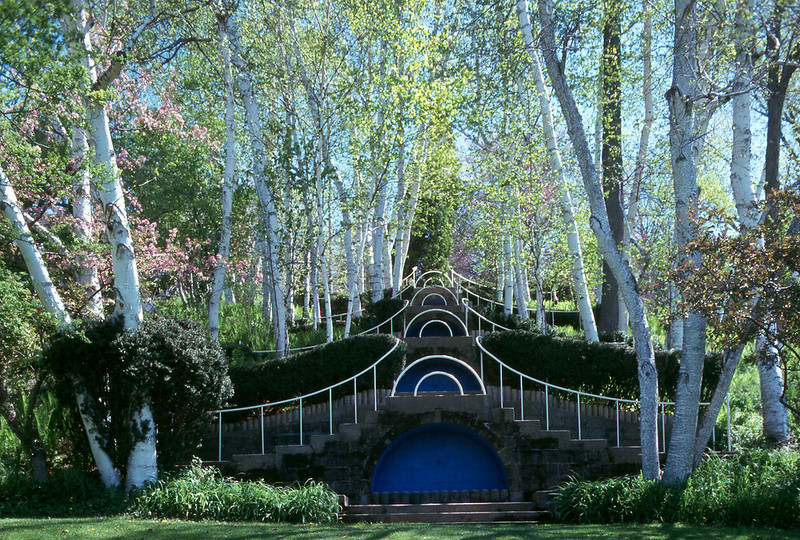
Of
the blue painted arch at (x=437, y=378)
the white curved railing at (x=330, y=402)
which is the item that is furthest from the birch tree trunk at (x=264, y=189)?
the blue painted arch at (x=437, y=378)

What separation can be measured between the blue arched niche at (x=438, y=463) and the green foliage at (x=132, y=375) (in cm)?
279

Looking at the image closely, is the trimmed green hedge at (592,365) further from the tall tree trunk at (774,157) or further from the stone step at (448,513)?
the stone step at (448,513)

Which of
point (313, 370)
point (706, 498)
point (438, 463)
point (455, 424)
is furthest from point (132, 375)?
point (706, 498)

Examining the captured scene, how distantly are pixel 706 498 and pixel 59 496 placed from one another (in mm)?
7432

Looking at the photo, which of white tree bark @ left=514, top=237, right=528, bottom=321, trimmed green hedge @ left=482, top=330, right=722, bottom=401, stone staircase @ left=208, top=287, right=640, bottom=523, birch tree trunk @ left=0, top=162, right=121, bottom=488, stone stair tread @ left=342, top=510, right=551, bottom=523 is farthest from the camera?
white tree bark @ left=514, top=237, right=528, bottom=321

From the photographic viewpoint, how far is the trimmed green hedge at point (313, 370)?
37.4 ft

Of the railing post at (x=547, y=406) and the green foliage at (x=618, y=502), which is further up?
the railing post at (x=547, y=406)

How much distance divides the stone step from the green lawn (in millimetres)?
871

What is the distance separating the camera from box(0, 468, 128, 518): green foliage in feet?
27.3

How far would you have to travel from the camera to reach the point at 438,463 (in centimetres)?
1032

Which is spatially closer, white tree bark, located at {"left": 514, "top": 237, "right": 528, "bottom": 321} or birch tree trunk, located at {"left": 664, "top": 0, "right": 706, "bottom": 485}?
birch tree trunk, located at {"left": 664, "top": 0, "right": 706, "bottom": 485}

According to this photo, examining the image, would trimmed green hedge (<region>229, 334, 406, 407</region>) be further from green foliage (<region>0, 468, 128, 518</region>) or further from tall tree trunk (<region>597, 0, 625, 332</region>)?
tall tree trunk (<region>597, 0, 625, 332</region>)

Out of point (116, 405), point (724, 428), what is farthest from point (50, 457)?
point (724, 428)

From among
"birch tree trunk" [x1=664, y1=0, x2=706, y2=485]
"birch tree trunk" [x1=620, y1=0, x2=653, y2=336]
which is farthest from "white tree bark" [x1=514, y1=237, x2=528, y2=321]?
"birch tree trunk" [x1=664, y1=0, x2=706, y2=485]
